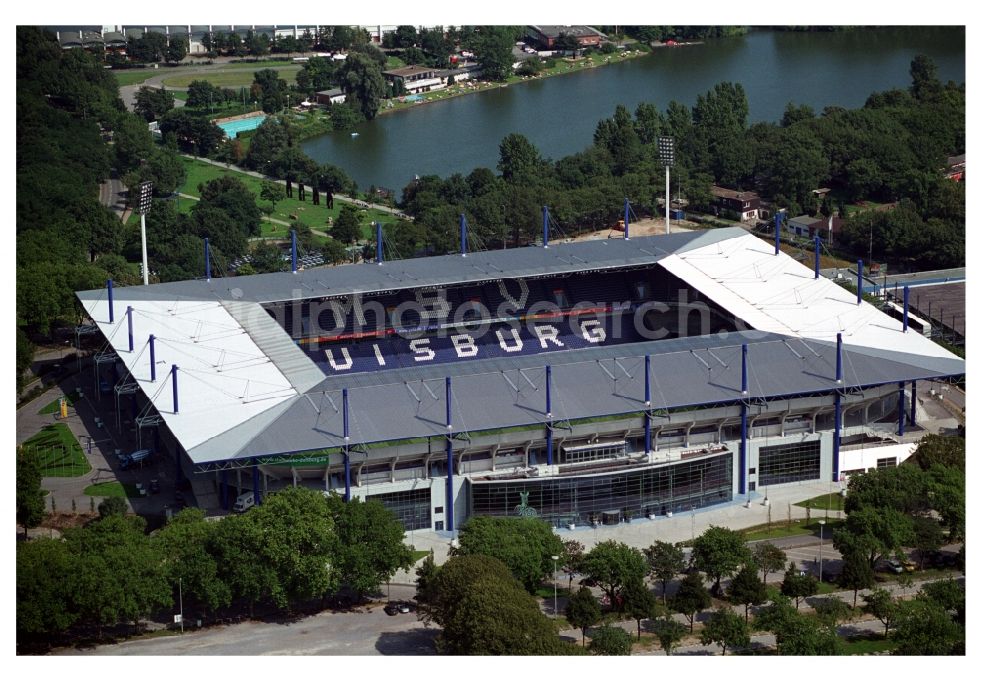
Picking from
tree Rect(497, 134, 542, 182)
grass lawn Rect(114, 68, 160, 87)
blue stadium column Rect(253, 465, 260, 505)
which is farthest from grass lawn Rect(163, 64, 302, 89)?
blue stadium column Rect(253, 465, 260, 505)

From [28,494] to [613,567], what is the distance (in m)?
21.7

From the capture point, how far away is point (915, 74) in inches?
4806

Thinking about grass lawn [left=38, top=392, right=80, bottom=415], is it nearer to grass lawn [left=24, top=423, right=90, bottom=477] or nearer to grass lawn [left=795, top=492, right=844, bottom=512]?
grass lawn [left=24, top=423, right=90, bottom=477]

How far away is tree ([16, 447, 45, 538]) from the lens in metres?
61.3

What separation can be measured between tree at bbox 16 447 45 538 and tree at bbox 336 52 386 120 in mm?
70425

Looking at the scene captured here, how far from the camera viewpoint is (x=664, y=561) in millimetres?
55875

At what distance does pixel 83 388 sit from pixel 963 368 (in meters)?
37.3

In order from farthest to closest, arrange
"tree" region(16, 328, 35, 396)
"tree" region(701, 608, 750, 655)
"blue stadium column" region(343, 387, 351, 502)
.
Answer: "tree" region(16, 328, 35, 396) < "blue stadium column" region(343, 387, 351, 502) < "tree" region(701, 608, 750, 655)

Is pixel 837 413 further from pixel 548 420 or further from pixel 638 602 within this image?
pixel 638 602

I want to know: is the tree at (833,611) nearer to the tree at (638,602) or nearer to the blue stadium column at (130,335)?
the tree at (638,602)

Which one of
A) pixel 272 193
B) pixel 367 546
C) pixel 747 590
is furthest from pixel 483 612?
pixel 272 193

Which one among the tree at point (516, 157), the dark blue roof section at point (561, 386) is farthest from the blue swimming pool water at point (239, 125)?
the dark blue roof section at point (561, 386)

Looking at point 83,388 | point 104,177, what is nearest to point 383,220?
point 104,177

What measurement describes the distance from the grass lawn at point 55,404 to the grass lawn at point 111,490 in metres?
8.32
